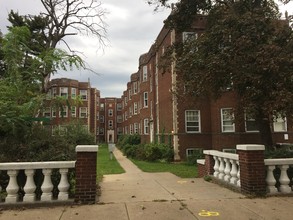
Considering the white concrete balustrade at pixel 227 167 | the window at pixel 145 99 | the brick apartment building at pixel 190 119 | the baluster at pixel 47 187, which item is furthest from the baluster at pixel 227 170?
the window at pixel 145 99

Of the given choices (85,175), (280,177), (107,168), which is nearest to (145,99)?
(107,168)

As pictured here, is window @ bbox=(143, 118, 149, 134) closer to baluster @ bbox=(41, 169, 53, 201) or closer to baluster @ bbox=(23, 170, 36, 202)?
baluster @ bbox=(41, 169, 53, 201)

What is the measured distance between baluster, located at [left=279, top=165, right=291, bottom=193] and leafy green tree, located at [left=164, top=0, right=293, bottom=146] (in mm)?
2680

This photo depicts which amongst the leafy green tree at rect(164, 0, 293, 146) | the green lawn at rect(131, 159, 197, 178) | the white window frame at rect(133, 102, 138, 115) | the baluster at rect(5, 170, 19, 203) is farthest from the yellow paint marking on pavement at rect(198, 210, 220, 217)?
the white window frame at rect(133, 102, 138, 115)

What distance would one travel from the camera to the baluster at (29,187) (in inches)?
246

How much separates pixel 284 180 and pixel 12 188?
254 inches

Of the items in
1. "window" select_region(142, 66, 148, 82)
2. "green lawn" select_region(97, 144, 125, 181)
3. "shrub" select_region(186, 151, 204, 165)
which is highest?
"window" select_region(142, 66, 148, 82)

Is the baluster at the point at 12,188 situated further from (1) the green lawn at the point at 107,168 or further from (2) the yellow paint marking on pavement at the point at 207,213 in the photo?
(1) the green lawn at the point at 107,168

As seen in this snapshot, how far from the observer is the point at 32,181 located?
6398 millimetres

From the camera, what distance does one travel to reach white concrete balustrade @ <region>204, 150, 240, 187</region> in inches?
317

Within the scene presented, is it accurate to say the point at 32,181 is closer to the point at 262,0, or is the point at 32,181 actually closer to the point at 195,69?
the point at 195,69

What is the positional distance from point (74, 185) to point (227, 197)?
375 cm

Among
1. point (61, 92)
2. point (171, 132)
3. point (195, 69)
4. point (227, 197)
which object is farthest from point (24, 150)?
point (61, 92)

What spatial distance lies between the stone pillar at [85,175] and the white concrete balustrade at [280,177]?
429 centimetres
